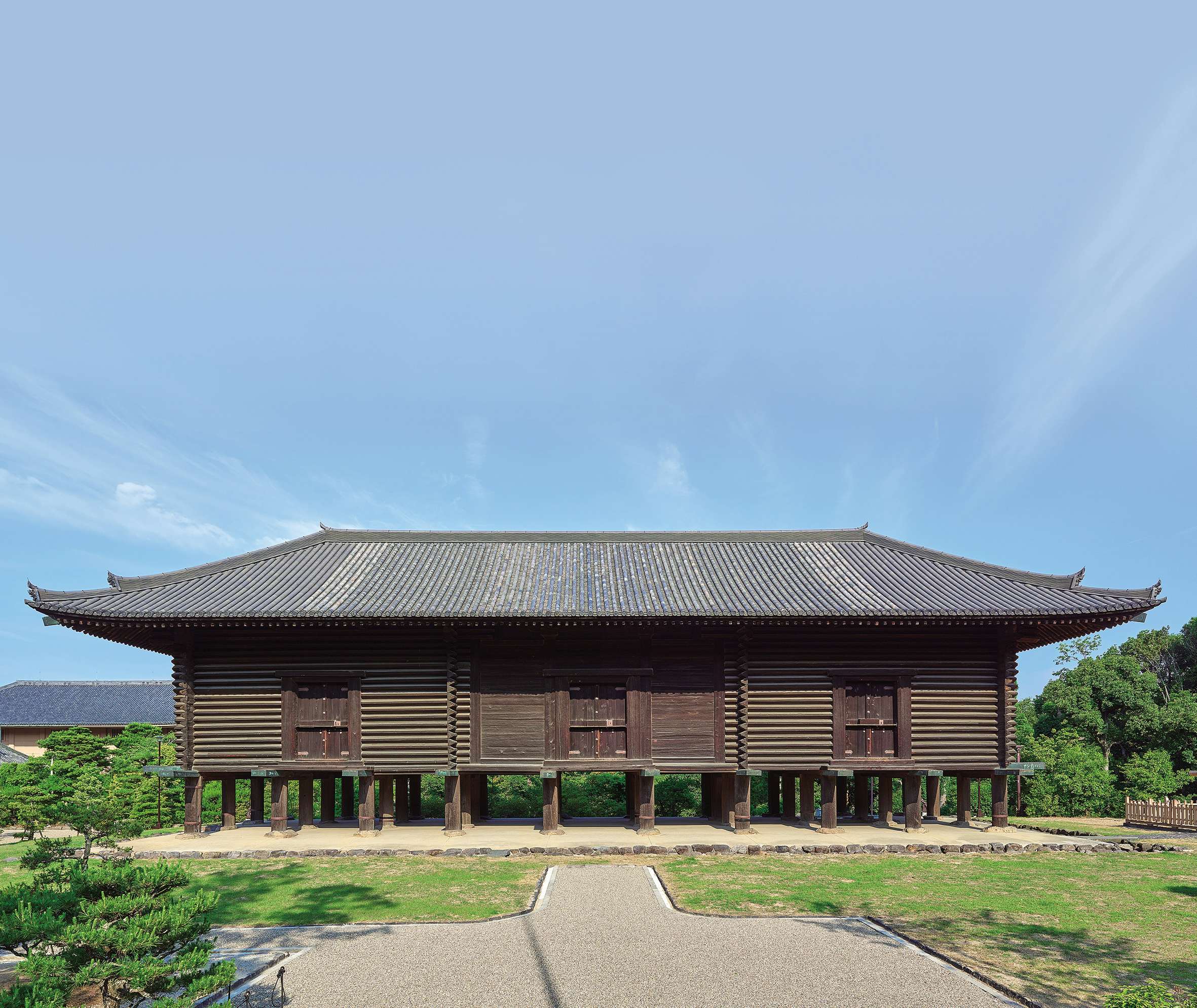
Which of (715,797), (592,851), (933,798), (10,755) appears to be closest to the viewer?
(592,851)

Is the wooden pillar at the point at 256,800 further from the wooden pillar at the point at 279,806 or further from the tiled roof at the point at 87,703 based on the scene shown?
the tiled roof at the point at 87,703

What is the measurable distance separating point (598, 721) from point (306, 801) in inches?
367

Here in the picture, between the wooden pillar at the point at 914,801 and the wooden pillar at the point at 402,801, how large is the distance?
51.2ft

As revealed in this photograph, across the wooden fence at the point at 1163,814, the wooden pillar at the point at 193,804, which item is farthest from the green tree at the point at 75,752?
the wooden fence at the point at 1163,814

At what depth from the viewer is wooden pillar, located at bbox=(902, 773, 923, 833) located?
21047 mm

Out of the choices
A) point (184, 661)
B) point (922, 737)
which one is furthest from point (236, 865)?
point (922, 737)

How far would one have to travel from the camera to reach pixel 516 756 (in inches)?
802

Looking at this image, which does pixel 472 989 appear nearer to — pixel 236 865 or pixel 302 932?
pixel 302 932

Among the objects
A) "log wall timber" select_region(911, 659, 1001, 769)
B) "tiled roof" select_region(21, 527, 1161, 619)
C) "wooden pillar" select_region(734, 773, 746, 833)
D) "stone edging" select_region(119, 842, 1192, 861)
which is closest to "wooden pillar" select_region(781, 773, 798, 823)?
"wooden pillar" select_region(734, 773, 746, 833)

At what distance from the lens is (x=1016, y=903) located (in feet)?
44.2

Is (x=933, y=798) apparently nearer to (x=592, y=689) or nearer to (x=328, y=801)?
(x=592, y=689)

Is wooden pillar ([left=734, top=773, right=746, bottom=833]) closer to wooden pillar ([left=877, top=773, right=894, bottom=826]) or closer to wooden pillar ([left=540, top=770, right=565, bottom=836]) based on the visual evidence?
wooden pillar ([left=877, top=773, right=894, bottom=826])

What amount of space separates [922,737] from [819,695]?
3323 millimetres

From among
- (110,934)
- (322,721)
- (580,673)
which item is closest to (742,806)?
(580,673)
